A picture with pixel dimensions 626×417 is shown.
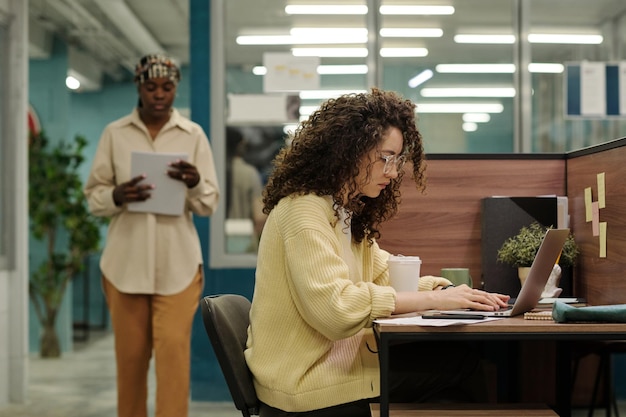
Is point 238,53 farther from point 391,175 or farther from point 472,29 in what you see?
point 391,175

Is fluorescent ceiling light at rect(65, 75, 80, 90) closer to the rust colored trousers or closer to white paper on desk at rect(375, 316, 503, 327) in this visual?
the rust colored trousers

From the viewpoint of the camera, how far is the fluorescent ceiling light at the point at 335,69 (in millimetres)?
4812

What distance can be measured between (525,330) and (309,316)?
48 centimetres

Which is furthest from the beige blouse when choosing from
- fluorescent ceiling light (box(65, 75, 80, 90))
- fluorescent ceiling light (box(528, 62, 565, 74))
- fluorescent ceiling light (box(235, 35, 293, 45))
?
fluorescent ceiling light (box(65, 75, 80, 90))

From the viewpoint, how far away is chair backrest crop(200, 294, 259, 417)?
1.96 m

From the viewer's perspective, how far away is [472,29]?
482cm

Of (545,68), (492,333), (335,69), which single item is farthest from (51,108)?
(492,333)

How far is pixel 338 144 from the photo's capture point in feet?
6.66

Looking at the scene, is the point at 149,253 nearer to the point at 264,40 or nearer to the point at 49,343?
the point at 264,40

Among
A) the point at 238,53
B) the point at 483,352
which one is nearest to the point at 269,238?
the point at 483,352

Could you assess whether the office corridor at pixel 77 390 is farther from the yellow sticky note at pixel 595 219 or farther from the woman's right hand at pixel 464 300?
the woman's right hand at pixel 464 300

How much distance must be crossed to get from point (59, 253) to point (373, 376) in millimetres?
5781

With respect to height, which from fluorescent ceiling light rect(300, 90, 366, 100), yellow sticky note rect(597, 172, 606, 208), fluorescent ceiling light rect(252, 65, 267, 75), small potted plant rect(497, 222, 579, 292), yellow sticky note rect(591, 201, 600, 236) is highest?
fluorescent ceiling light rect(252, 65, 267, 75)

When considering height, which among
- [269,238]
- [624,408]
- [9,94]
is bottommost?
[624,408]
